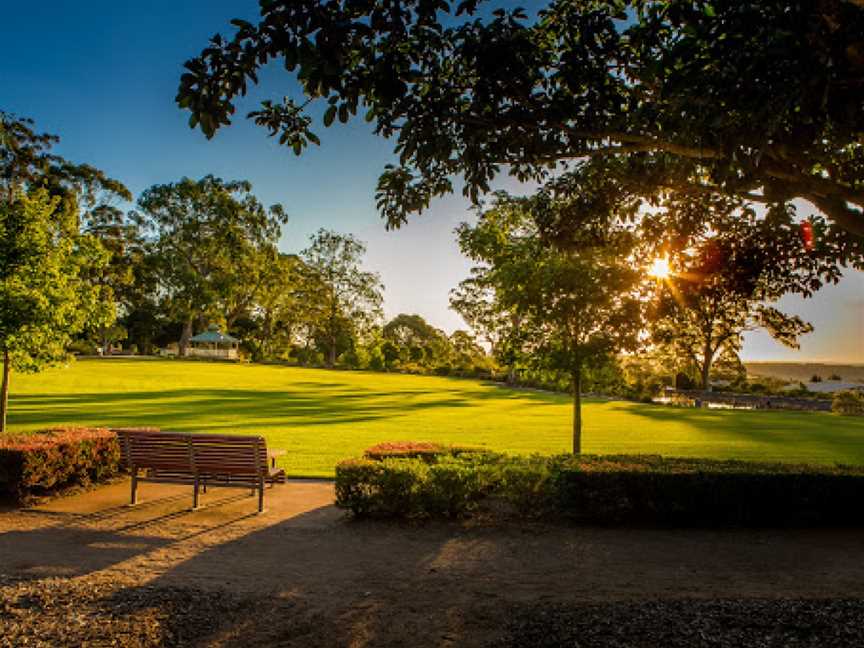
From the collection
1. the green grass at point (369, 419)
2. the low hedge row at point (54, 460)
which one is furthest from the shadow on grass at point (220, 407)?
the low hedge row at point (54, 460)

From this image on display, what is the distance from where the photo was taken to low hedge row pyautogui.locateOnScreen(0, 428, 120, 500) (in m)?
9.62

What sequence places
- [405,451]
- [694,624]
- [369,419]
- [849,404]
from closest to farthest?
1. [694,624]
2. [405,451]
3. [369,419]
4. [849,404]

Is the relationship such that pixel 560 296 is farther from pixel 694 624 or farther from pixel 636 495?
pixel 694 624

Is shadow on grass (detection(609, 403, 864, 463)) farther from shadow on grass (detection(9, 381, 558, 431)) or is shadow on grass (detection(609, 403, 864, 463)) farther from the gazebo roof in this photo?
the gazebo roof

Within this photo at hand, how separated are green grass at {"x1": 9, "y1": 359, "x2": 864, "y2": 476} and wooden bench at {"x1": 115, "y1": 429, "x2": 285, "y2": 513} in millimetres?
4028

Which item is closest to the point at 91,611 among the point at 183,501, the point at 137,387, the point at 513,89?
the point at 183,501

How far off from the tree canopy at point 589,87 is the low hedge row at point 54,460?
677 centimetres

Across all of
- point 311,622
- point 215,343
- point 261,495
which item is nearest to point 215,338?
point 215,343

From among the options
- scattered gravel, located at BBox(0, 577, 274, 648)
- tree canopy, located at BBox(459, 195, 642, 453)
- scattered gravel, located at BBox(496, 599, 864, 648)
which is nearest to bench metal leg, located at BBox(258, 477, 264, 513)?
scattered gravel, located at BBox(0, 577, 274, 648)

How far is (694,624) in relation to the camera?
204 inches

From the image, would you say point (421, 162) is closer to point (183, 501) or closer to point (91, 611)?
point (91, 611)

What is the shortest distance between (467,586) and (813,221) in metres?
8.12

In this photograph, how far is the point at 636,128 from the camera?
7355 millimetres

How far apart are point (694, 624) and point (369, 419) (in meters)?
22.3
